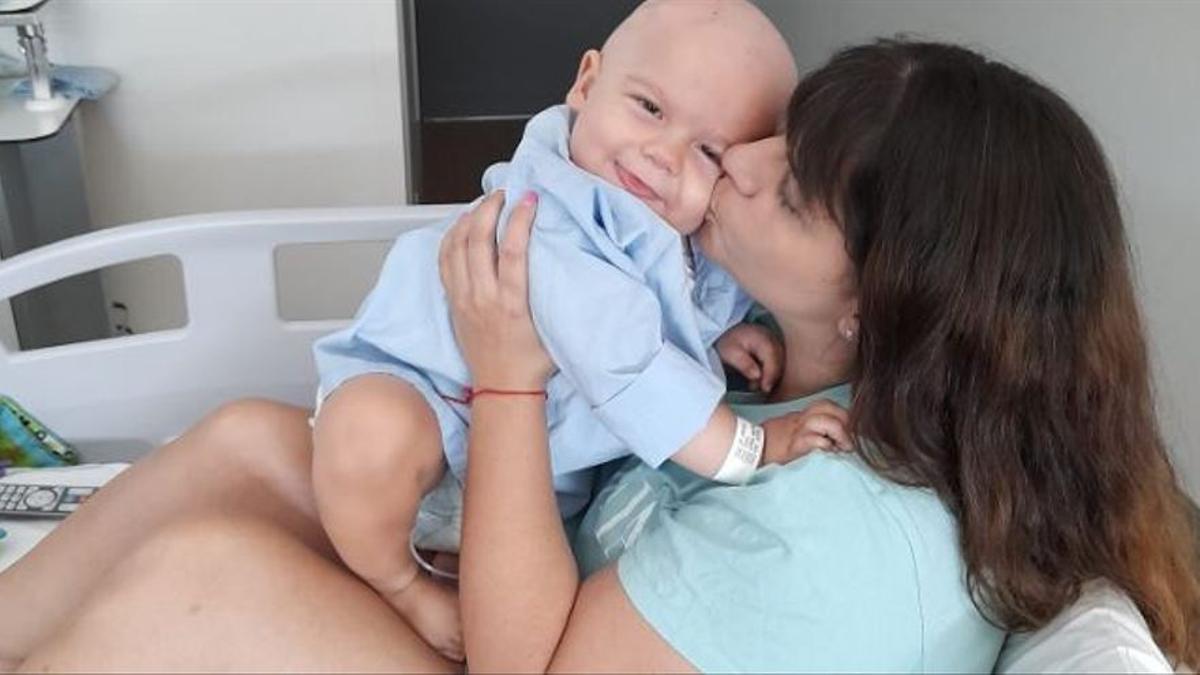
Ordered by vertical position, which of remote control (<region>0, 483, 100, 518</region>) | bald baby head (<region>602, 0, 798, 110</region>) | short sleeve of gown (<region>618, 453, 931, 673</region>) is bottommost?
remote control (<region>0, 483, 100, 518</region>)

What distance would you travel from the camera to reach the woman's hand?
1.04 metres

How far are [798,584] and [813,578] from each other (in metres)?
0.01

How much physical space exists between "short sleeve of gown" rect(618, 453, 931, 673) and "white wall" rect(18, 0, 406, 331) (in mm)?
1140

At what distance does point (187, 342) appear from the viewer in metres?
1.62

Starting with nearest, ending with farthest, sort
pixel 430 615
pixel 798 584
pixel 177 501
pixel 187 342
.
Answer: pixel 798 584 < pixel 430 615 < pixel 177 501 < pixel 187 342

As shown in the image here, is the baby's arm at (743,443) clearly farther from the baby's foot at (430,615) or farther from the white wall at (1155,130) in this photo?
the white wall at (1155,130)

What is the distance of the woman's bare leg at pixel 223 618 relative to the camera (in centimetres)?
100

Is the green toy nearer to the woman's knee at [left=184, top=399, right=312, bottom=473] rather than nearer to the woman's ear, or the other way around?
the woman's knee at [left=184, top=399, right=312, bottom=473]

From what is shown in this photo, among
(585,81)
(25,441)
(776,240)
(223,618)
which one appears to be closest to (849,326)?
(776,240)

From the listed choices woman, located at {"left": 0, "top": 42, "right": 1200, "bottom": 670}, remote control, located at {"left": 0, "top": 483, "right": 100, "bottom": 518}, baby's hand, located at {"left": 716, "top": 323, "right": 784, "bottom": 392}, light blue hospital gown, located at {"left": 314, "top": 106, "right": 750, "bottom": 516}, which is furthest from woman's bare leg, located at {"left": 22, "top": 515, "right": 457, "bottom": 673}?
remote control, located at {"left": 0, "top": 483, "right": 100, "bottom": 518}

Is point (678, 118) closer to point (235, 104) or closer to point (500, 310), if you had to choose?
point (500, 310)

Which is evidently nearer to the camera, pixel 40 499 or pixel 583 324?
pixel 583 324

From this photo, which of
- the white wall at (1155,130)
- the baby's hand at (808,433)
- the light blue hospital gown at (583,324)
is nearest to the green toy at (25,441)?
the light blue hospital gown at (583,324)

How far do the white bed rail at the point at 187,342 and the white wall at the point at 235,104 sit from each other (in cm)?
34
